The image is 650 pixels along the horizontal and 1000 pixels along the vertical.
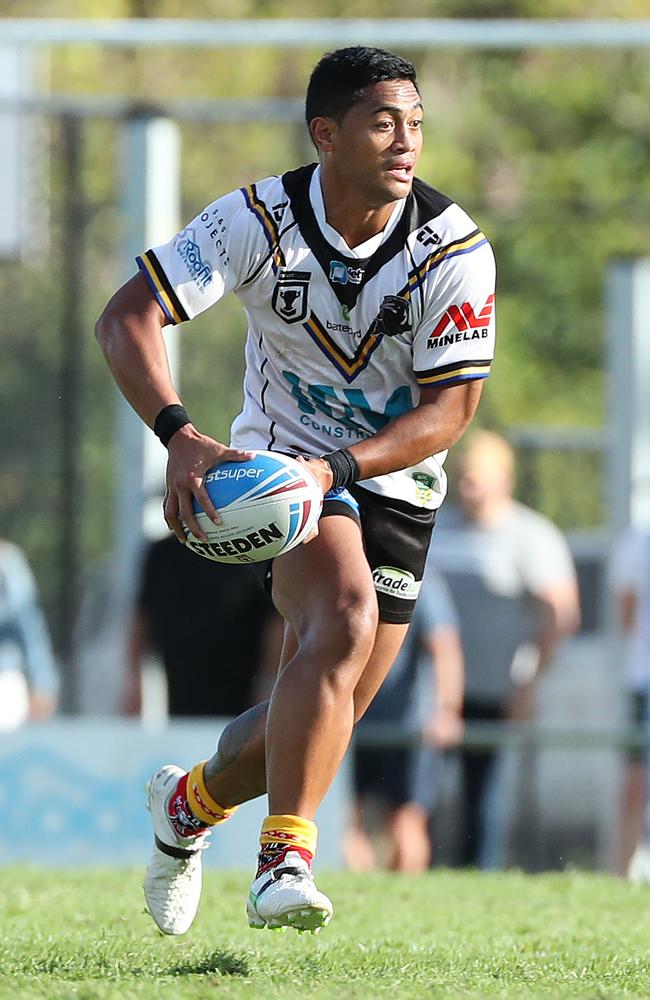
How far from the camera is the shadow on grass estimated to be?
16.0ft

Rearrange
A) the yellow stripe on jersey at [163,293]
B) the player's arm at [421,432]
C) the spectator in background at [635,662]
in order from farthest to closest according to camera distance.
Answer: the spectator in background at [635,662] < the yellow stripe on jersey at [163,293] < the player's arm at [421,432]

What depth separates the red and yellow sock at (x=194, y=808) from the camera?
18.6 feet

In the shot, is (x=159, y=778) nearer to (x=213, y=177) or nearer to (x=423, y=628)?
(x=423, y=628)

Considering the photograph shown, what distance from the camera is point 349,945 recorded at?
218 inches

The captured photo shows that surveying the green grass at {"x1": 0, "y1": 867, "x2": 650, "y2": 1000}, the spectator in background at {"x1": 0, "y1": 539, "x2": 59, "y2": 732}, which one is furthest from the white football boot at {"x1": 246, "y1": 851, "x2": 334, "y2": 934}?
the spectator in background at {"x1": 0, "y1": 539, "x2": 59, "y2": 732}

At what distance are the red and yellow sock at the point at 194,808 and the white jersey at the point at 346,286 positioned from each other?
1080 millimetres

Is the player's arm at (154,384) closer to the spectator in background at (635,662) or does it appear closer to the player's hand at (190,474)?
the player's hand at (190,474)

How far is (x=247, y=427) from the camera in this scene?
18.8 ft

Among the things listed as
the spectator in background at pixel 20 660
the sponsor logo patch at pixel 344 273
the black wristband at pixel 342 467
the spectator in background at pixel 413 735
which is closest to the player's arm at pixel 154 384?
the black wristband at pixel 342 467

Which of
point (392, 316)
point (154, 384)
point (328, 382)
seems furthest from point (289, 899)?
point (392, 316)

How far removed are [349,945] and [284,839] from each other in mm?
776

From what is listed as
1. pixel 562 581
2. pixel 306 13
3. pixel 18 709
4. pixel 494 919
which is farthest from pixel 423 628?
pixel 306 13

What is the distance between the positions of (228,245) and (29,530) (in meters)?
7.97

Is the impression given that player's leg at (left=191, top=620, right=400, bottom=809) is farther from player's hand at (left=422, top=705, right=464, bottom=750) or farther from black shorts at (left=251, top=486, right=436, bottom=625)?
player's hand at (left=422, top=705, right=464, bottom=750)
